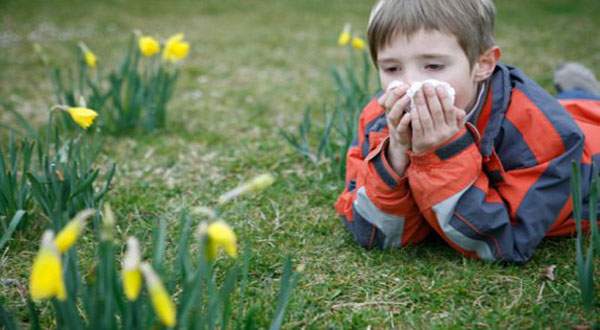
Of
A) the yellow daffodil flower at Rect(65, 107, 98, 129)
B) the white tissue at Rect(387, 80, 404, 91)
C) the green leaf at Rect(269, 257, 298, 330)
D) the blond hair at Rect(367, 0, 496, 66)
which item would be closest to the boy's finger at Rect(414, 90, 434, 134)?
the white tissue at Rect(387, 80, 404, 91)

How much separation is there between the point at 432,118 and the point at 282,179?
123 cm

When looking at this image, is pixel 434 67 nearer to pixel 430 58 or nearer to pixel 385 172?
pixel 430 58

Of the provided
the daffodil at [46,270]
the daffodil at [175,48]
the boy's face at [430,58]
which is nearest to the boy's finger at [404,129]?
the boy's face at [430,58]

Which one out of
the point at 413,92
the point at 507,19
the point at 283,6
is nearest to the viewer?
the point at 413,92

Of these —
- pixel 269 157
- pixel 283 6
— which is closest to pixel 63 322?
pixel 269 157

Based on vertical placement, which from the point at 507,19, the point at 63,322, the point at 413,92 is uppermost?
the point at 413,92

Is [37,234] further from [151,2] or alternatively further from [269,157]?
[151,2]

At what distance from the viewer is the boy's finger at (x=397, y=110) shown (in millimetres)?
1828

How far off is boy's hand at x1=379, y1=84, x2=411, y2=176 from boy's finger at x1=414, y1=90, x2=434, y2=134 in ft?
0.13

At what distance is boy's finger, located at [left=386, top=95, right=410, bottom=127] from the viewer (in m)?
1.83

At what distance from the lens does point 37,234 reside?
7.70 ft

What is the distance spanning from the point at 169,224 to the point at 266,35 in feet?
15.6

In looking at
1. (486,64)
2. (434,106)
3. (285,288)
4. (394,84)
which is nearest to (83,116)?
(285,288)

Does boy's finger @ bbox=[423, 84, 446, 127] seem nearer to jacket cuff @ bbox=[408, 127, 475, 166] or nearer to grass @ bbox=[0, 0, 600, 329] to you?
jacket cuff @ bbox=[408, 127, 475, 166]
